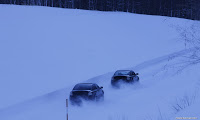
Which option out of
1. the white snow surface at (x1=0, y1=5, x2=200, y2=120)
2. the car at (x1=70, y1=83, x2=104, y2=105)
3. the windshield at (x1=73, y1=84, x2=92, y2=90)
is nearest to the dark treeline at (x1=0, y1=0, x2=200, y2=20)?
the white snow surface at (x1=0, y1=5, x2=200, y2=120)

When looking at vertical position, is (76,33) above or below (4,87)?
above

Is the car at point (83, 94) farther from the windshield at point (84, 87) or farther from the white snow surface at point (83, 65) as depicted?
the white snow surface at point (83, 65)

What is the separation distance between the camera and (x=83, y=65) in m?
22.0

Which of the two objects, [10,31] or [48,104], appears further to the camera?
[10,31]

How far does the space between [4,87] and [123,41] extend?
73.8 ft

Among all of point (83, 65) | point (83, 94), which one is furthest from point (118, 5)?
point (83, 94)

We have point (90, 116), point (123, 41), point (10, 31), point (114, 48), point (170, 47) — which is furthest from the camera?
point (170, 47)

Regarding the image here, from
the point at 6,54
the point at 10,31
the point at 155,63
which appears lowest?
the point at 155,63

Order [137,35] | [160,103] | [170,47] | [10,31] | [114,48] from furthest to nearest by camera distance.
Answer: [137,35]
[170,47]
[114,48]
[10,31]
[160,103]

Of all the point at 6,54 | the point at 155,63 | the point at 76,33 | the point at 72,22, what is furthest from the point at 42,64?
the point at 72,22

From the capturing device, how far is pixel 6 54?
62.8 feet

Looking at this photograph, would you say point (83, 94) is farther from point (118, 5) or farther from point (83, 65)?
point (118, 5)

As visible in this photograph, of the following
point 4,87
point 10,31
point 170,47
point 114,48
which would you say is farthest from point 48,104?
point 170,47

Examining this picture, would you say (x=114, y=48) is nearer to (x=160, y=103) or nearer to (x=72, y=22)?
(x=72, y=22)
